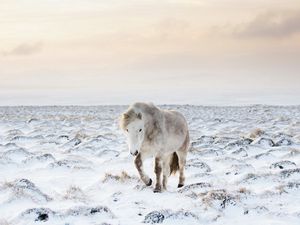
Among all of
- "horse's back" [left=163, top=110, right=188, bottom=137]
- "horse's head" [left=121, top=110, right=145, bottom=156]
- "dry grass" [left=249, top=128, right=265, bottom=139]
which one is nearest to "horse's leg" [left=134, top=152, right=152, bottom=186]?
"horse's head" [left=121, top=110, right=145, bottom=156]

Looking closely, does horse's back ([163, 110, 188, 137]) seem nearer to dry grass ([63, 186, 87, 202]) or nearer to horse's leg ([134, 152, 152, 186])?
horse's leg ([134, 152, 152, 186])

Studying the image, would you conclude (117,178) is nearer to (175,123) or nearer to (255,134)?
(175,123)

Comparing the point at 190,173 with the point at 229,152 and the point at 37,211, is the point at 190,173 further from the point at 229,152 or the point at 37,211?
the point at 37,211

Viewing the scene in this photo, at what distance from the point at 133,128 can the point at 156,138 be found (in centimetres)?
74

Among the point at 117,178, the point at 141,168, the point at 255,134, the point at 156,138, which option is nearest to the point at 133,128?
the point at 156,138

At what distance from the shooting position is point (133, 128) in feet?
31.8

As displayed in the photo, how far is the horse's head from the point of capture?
9.57 m

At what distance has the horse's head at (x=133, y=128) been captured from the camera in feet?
31.4

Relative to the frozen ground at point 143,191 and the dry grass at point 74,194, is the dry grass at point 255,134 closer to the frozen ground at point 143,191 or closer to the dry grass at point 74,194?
the frozen ground at point 143,191

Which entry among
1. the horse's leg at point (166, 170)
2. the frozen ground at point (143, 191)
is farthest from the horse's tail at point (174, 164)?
the frozen ground at point (143, 191)

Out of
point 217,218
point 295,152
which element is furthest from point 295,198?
point 295,152

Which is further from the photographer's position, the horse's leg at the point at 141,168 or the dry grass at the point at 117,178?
the dry grass at the point at 117,178

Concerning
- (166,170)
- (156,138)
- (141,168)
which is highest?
(156,138)

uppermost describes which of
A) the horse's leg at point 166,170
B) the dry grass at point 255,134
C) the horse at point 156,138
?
the horse at point 156,138
